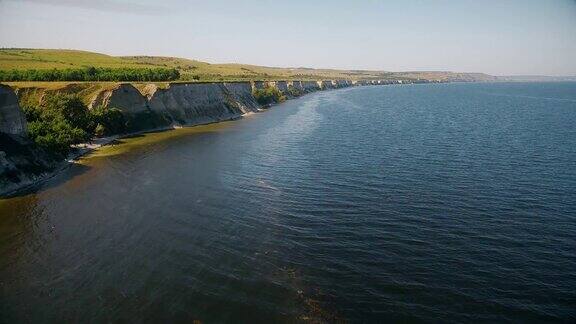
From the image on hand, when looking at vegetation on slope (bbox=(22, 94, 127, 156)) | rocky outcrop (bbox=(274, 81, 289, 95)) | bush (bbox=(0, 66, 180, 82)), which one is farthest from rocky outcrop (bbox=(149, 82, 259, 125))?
rocky outcrop (bbox=(274, 81, 289, 95))

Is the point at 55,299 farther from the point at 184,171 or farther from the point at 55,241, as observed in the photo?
the point at 184,171

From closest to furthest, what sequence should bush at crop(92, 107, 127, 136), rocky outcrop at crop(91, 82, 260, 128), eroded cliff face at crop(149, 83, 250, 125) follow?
bush at crop(92, 107, 127, 136)
rocky outcrop at crop(91, 82, 260, 128)
eroded cliff face at crop(149, 83, 250, 125)

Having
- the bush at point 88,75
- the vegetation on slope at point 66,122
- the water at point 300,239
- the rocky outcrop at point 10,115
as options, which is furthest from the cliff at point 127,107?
the bush at point 88,75

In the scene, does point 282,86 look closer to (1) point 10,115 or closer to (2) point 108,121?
Result: (2) point 108,121

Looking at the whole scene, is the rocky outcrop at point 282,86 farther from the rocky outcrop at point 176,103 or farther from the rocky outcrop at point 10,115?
the rocky outcrop at point 10,115

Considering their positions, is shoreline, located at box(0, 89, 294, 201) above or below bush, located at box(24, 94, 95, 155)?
below

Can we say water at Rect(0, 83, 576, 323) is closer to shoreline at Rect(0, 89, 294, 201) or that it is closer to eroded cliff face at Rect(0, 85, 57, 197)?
shoreline at Rect(0, 89, 294, 201)
